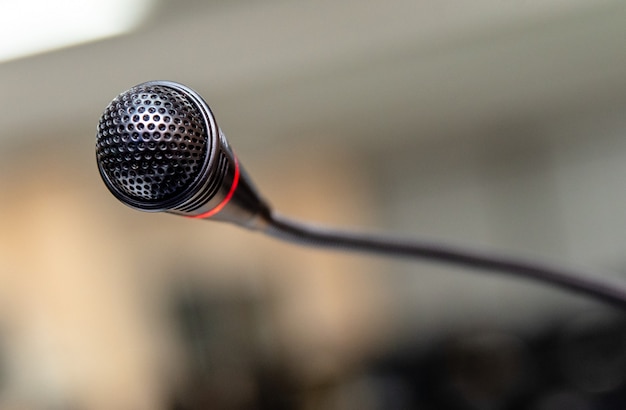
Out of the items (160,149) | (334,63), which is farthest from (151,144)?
(334,63)

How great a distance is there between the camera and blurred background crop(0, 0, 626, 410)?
2.13 m

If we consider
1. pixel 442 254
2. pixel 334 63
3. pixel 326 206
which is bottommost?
pixel 326 206

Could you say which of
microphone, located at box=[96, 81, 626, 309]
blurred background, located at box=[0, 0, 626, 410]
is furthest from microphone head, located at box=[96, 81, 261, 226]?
blurred background, located at box=[0, 0, 626, 410]

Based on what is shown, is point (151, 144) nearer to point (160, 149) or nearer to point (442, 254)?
point (160, 149)

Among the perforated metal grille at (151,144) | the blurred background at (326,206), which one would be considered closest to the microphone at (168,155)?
the perforated metal grille at (151,144)

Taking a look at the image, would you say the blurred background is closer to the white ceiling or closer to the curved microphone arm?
the white ceiling

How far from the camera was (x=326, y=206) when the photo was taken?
11.7 feet

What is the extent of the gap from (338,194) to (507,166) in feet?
3.46

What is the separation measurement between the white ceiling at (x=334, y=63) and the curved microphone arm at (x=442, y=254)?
1.74 meters

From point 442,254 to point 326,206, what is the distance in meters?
3.19

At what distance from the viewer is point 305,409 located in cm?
232

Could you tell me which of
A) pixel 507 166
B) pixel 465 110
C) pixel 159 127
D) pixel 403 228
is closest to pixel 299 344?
pixel 403 228

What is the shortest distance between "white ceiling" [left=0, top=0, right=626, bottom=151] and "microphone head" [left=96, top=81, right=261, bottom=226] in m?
1.80

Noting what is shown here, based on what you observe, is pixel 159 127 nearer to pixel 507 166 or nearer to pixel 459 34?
pixel 459 34
